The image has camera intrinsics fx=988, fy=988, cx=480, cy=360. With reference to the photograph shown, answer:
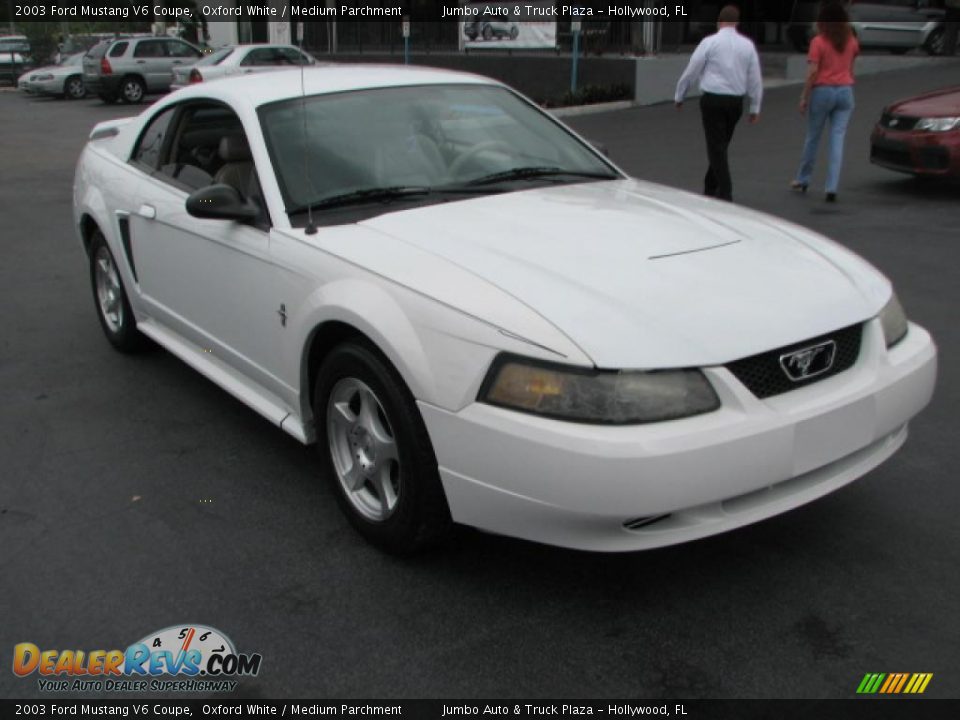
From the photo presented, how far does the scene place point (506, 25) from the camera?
23000 millimetres

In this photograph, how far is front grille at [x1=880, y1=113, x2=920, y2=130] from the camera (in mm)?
9570

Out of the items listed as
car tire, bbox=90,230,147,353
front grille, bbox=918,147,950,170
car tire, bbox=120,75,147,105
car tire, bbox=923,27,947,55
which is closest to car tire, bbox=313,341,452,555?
car tire, bbox=90,230,147,353

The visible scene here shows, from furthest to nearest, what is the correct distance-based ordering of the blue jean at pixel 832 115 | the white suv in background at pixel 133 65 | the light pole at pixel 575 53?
the white suv in background at pixel 133 65 → the light pole at pixel 575 53 → the blue jean at pixel 832 115

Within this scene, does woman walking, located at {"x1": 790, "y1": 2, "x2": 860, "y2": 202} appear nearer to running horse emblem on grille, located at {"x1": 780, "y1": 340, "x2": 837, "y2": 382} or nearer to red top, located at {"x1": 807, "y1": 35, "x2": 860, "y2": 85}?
red top, located at {"x1": 807, "y1": 35, "x2": 860, "y2": 85}

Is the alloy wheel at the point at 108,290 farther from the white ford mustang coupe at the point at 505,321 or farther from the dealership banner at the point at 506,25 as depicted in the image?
the dealership banner at the point at 506,25

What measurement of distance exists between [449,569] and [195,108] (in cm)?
269

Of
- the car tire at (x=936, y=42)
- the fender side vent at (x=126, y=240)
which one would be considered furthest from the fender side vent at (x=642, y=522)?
the car tire at (x=936, y=42)

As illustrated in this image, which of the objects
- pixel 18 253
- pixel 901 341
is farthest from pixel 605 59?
pixel 901 341

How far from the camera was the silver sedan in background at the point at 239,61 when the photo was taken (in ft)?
68.0

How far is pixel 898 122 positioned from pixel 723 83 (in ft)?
6.83

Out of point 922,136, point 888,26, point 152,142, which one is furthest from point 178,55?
point 152,142

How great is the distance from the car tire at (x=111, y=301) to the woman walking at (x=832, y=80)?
6.67 metres

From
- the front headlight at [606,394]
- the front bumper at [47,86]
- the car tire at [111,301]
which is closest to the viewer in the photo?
the front headlight at [606,394]

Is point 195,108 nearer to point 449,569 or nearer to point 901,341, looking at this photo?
point 449,569
